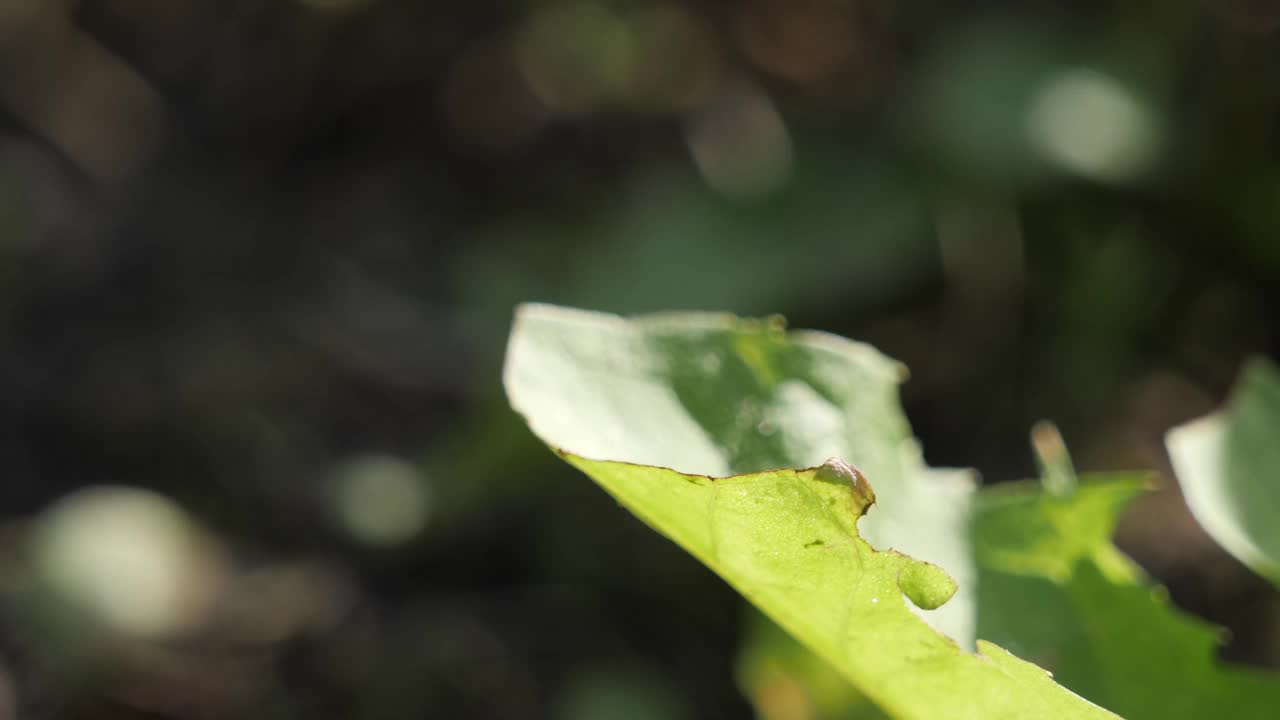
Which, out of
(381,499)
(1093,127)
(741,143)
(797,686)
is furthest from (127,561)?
(1093,127)

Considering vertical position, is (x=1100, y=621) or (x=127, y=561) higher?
(x=1100, y=621)

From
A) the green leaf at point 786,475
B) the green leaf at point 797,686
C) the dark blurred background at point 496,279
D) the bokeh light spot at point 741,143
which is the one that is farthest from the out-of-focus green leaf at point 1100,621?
the bokeh light spot at point 741,143

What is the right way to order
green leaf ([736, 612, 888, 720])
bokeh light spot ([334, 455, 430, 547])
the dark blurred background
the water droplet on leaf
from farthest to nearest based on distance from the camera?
bokeh light spot ([334, 455, 430, 547]) → the dark blurred background → green leaf ([736, 612, 888, 720]) → the water droplet on leaf

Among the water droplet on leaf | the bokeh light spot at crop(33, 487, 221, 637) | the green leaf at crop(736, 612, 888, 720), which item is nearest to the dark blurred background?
the bokeh light spot at crop(33, 487, 221, 637)

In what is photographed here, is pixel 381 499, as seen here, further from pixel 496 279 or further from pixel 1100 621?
pixel 1100 621

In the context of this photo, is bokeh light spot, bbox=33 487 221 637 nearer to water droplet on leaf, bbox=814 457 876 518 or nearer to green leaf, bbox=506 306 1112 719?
green leaf, bbox=506 306 1112 719

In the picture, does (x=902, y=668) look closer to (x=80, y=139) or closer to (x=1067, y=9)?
(x=1067, y=9)

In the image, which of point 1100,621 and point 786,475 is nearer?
point 786,475

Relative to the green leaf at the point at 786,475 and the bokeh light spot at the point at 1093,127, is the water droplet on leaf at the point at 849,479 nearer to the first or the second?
the green leaf at the point at 786,475
